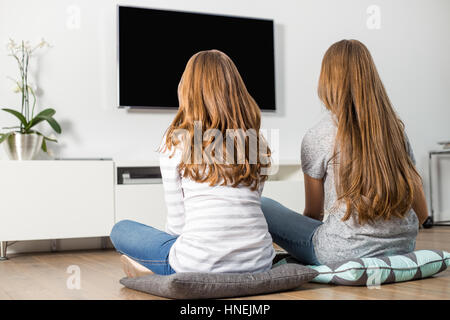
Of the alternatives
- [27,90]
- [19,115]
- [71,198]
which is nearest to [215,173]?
[71,198]

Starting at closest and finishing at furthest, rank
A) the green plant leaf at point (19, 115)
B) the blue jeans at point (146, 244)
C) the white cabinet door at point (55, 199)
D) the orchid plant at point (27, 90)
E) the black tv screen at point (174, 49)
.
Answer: the blue jeans at point (146, 244)
the white cabinet door at point (55, 199)
the green plant leaf at point (19, 115)
the orchid plant at point (27, 90)
the black tv screen at point (174, 49)

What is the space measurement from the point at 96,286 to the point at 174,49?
2.15 m

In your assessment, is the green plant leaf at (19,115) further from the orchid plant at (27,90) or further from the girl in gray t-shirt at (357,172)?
the girl in gray t-shirt at (357,172)

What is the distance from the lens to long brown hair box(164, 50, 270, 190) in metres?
1.58

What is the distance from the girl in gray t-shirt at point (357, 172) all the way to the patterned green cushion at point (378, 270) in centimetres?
4

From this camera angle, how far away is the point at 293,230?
1989 mm

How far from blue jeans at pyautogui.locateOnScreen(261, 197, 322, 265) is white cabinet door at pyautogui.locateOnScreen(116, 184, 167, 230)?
4.66 ft

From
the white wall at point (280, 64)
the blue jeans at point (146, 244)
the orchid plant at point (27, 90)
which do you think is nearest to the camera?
the blue jeans at point (146, 244)

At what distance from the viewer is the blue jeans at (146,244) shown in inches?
67.4

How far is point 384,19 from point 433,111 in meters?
0.93

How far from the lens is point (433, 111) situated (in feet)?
15.9

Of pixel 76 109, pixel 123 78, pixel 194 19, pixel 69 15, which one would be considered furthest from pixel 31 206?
pixel 194 19

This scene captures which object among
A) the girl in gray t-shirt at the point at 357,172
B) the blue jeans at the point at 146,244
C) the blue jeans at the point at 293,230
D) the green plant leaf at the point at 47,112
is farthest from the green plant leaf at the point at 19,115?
the girl in gray t-shirt at the point at 357,172

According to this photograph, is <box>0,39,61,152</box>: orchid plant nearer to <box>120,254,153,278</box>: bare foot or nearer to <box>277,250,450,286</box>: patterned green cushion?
<box>120,254,153,278</box>: bare foot
